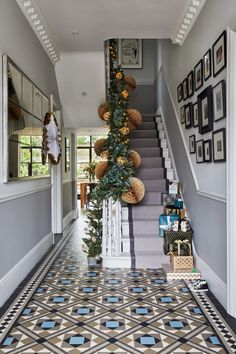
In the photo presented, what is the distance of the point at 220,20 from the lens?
9.43 feet

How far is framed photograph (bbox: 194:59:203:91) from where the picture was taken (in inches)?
137

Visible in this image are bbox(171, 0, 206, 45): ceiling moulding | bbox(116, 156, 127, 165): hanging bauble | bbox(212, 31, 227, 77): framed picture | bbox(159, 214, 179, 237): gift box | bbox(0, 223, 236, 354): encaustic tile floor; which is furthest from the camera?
bbox(159, 214, 179, 237): gift box

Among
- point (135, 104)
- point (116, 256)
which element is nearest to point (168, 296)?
point (116, 256)

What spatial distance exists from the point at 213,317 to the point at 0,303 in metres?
1.73

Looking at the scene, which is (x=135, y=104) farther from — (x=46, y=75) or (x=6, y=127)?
(x=6, y=127)

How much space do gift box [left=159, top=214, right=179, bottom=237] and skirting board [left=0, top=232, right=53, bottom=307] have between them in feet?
5.05

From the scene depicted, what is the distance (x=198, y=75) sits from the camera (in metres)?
3.58

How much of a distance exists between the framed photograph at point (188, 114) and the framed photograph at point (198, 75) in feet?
0.96

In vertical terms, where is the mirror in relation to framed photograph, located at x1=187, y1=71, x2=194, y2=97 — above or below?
below

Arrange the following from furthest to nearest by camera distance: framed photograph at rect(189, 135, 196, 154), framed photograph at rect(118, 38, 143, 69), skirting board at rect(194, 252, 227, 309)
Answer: framed photograph at rect(118, 38, 143, 69)
framed photograph at rect(189, 135, 196, 154)
skirting board at rect(194, 252, 227, 309)

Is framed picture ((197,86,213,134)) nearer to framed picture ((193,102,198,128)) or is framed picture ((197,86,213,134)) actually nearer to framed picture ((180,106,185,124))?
framed picture ((193,102,198,128))

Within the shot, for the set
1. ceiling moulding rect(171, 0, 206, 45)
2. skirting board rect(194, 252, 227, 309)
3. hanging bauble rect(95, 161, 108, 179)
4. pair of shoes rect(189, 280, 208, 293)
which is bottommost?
pair of shoes rect(189, 280, 208, 293)

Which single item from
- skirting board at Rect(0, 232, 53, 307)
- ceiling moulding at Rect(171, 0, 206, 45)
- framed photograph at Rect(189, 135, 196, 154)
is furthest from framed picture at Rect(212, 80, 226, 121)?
skirting board at Rect(0, 232, 53, 307)

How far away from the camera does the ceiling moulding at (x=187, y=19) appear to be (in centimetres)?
347
